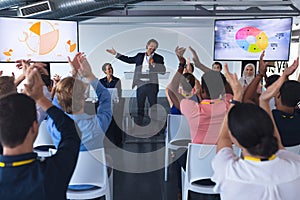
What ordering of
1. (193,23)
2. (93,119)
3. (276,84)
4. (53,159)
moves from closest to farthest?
(53,159) → (276,84) → (93,119) → (193,23)

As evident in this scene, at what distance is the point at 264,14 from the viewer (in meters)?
7.33

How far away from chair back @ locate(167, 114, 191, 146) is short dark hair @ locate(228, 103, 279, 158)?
1.84 metres

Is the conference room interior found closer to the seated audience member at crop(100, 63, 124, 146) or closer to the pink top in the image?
the seated audience member at crop(100, 63, 124, 146)

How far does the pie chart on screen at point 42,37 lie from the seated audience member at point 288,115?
12.3 ft

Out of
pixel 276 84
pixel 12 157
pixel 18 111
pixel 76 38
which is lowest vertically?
pixel 12 157

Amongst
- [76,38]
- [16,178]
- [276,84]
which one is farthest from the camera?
[76,38]

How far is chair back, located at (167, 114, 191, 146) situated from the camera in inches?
123

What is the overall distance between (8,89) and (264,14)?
21.9 feet

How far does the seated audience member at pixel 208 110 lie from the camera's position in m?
2.34

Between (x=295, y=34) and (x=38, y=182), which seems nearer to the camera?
(x=38, y=182)

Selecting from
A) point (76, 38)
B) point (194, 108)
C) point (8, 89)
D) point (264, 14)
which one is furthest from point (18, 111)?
point (264, 14)

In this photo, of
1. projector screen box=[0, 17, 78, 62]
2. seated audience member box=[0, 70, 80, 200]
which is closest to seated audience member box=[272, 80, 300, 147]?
seated audience member box=[0, 70, 80, 200]

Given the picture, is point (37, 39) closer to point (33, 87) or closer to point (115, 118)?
point (115, 118)

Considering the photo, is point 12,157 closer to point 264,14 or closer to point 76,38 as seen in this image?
point 76,38
